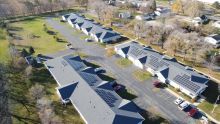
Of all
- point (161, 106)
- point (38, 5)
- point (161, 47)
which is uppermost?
point (38, 5)

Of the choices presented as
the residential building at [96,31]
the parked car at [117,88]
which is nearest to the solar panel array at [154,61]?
the parked car at [117,88]

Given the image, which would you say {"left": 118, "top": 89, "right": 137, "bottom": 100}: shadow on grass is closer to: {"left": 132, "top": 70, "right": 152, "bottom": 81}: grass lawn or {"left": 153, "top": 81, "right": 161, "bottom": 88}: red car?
{"left": 153, "top": 81, "right": 161, "bottom": 88}: red car

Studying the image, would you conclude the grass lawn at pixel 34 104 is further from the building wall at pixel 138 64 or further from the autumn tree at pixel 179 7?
the autumn tree at pixel 179 7

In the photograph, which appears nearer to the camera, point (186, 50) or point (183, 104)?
point (183, 104)

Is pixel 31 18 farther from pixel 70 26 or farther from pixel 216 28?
pixel 216 28

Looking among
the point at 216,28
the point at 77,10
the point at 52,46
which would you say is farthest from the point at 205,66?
the point at 77,10

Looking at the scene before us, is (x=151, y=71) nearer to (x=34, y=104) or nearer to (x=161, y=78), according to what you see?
(x=161, y=78)

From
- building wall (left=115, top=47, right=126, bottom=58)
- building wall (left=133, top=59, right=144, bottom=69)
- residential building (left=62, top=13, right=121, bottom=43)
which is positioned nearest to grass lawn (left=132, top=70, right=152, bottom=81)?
building wall (left=133, top=59, right=144, bottom=69)
